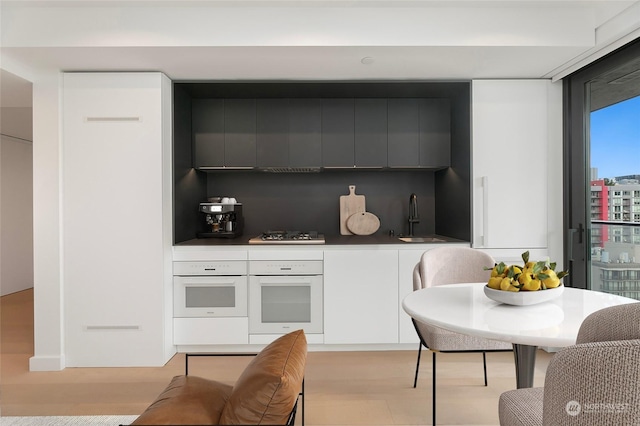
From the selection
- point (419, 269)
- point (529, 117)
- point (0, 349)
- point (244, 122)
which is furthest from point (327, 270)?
point (0, 349)

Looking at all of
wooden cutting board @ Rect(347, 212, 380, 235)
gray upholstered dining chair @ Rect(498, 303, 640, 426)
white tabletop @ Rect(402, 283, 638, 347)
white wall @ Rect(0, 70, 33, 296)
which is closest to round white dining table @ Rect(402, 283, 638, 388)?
white tabletop @ Rect(402, 283, 638, 347)

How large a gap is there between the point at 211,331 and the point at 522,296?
8.33 feet

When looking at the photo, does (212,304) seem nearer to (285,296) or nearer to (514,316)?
(285,296)

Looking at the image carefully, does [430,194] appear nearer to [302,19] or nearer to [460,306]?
[302,19]

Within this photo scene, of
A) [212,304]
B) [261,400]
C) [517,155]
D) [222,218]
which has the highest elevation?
[517,155]

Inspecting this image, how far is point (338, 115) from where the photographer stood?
12.9ft

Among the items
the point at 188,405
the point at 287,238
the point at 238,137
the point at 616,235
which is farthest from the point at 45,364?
the point at 616,235

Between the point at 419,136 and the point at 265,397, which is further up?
the point at 419,136

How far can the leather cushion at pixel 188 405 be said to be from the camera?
3.67 feet

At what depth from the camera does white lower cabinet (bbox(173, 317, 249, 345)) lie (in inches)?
133

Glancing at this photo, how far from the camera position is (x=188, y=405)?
1.27 m

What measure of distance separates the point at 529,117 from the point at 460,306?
244 cm

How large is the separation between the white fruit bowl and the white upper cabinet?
1842 millimetres
